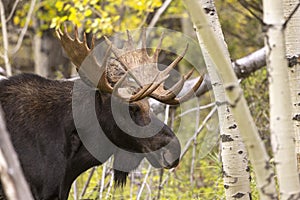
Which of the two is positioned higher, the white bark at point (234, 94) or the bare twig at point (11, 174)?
the white bark at point (234, 94)

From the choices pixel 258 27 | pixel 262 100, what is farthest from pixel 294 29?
pixel 258 27

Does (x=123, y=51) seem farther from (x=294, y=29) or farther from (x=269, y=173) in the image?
(x=269, y=173)

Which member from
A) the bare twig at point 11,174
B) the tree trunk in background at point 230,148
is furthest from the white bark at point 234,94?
the tree trunk in background at point 230,148

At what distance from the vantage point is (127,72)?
5.23m

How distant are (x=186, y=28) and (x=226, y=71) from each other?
447 inches

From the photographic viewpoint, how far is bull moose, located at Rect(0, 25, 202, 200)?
17.0 ft

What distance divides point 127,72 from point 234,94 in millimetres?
2303

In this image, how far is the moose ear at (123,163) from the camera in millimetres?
5622

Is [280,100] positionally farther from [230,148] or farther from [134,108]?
[134,108]

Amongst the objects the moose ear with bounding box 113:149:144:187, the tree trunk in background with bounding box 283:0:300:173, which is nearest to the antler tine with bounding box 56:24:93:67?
the moose ear with bounding box 113:149:144:187

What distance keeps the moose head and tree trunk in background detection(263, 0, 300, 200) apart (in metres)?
2.09

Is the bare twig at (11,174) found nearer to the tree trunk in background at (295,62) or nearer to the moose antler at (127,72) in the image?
the tree trunk in background at (295,62)

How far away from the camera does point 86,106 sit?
5.36 metres

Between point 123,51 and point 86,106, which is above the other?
point 123,51
